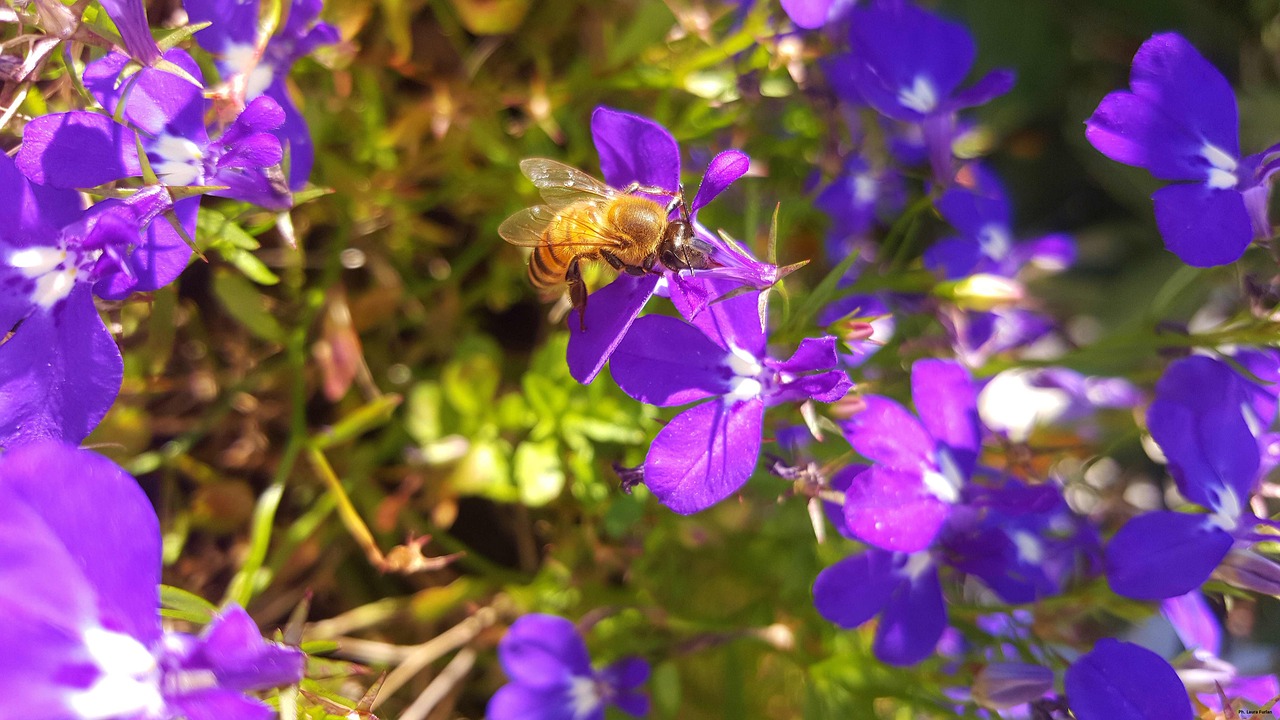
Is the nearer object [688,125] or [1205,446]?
[1205,446]

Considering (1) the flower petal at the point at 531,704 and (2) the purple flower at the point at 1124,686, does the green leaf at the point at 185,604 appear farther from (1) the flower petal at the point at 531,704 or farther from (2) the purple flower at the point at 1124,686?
(2) the purple flower at the point at 1124,686

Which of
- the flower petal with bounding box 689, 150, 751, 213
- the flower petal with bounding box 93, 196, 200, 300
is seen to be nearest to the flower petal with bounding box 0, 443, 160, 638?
the flower petal with bounding box 93, 196, 200, 300

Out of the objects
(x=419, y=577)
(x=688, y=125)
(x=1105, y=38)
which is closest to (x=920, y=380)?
(x=688, y=125)

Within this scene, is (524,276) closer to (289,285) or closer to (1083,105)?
(289,285)

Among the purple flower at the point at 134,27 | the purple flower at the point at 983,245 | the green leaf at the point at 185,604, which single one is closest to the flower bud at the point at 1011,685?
the purple flower at the point at 983,245

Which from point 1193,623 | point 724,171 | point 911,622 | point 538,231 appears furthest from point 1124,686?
point 538,231

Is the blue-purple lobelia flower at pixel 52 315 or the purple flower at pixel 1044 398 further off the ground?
the blue-purple lobelia flower at pixel 52 315

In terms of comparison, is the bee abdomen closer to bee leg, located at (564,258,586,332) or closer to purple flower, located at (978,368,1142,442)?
bee leg, located at (564,258,586,332)

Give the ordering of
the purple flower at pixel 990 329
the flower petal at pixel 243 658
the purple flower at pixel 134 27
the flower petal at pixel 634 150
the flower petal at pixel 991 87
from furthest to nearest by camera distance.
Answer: the purple flower at pixel 990 329 < the flower petal at pixel 991 87 < the flower petal at pixel 634 150 < the purple flower at pixel 134 27 < the flower petal at pixel 243 658
